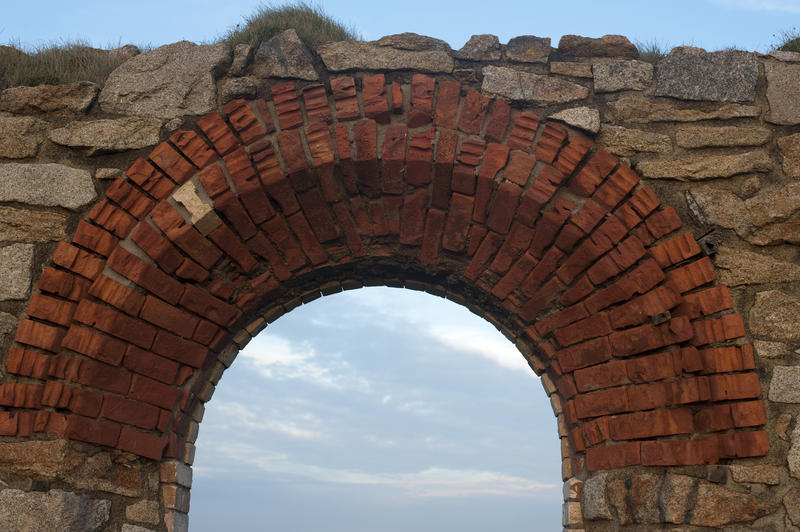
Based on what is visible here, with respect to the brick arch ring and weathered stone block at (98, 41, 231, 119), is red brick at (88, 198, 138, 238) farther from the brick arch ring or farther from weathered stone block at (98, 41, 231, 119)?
weathered stone block at (98, 41, 231, 119)

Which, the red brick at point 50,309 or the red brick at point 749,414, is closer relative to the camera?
the red brick at point 749,414

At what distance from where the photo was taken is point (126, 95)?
3.85 m

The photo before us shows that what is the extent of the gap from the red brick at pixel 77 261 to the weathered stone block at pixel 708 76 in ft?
9.70

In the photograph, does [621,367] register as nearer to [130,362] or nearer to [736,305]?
[736,305]

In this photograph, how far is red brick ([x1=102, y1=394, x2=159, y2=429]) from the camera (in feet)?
11.0

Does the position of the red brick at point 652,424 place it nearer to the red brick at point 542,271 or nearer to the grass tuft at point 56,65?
the red brick at point 542,271

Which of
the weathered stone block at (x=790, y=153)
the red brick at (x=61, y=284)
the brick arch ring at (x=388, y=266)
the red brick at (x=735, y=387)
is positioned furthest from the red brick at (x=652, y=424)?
the red brick at (x=61, y=284)

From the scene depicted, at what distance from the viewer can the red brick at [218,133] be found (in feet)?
12.1

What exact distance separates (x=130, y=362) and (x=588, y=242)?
7.40 feet

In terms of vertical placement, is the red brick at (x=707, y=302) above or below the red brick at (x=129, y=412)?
above

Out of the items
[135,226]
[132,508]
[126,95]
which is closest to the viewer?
[132,508]

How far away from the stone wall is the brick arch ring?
0.01 m

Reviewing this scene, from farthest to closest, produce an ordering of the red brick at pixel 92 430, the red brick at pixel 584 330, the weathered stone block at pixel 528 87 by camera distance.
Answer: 1. the weathered stone block at pixel 528 87
2. the red brick at pixel 584 330
3. the red brick at pixel 92 430

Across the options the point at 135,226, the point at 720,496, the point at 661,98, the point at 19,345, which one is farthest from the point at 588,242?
the point at 19,345
